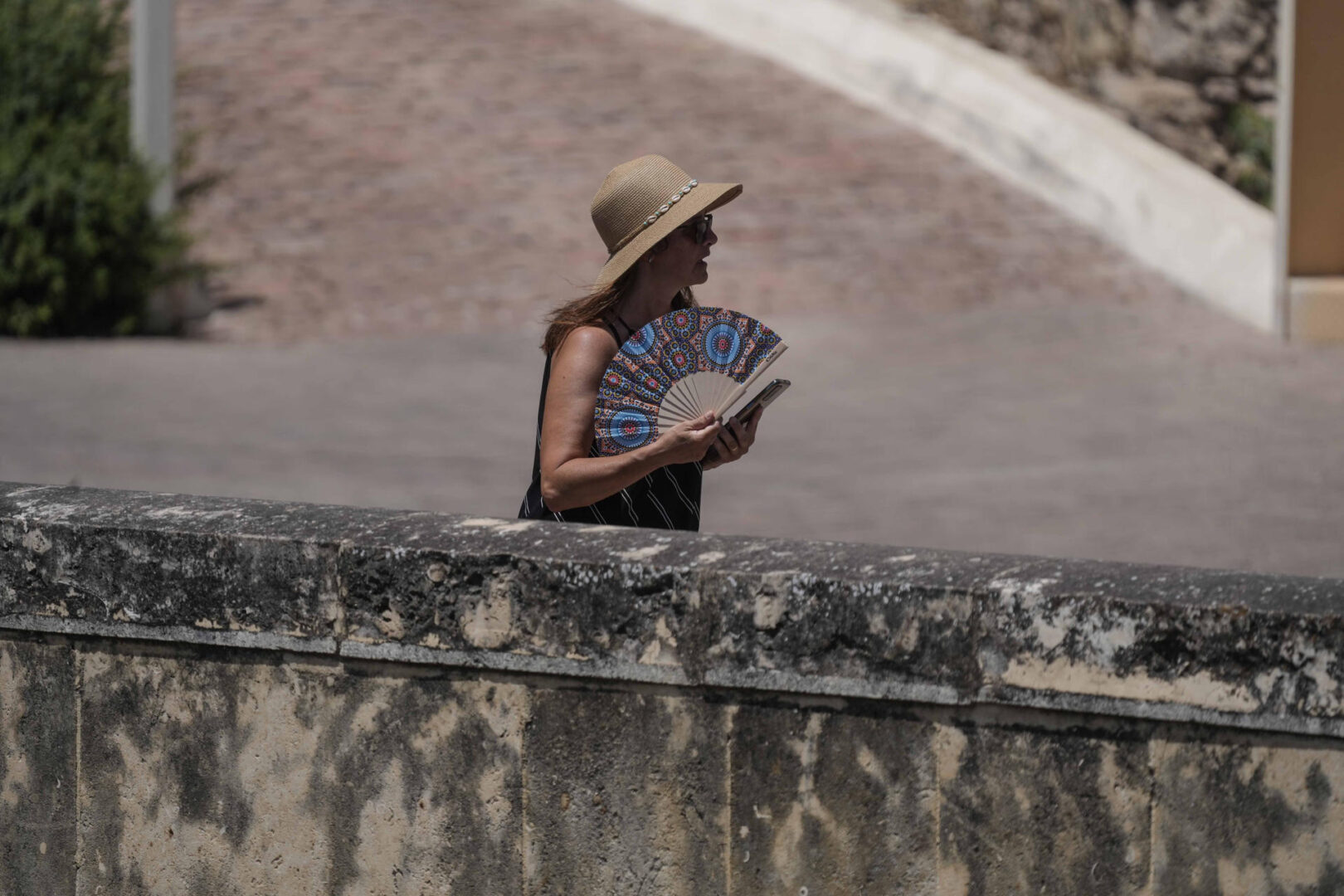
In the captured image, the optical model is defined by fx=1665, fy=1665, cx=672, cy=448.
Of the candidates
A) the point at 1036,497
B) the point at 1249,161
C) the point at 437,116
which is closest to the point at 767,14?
the point at 437,116

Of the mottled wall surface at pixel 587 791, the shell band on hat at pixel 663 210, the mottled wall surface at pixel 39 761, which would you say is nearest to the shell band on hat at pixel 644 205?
the shell band on hat at pixel 663 210

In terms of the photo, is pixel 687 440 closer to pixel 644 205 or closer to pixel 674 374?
pixel 674 374

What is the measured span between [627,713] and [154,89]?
11.5m

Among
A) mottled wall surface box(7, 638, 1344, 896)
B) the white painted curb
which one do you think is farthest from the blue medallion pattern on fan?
the white painted curb

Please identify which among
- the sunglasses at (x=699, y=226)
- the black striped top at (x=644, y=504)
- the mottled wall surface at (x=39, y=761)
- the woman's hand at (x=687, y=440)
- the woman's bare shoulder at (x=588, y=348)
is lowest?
the mottled wall surface at (x=39, y=761)

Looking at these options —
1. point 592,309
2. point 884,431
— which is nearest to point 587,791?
point 592,309

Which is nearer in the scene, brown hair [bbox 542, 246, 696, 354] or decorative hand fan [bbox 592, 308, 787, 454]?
decorative hand fan [bbox 592, 308, 787, 454]

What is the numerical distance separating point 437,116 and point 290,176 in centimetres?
207

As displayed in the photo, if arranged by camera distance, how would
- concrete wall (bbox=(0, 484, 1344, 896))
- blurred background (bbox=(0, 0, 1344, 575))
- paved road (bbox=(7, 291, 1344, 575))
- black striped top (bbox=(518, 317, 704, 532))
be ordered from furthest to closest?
blurred background (bbox=(0, 0, 1344, 575)) → paved road (bbox=(7, 291, 1344, 575)) → black striped top (bbox=(518, 317, 704, 532)) → concrete wall (bbox=(0, 484, 1344, 896))

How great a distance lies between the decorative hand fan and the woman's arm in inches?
1.5

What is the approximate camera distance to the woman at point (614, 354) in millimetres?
3068

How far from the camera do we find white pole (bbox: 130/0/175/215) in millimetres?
12781

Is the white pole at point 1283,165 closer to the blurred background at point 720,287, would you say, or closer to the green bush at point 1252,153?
the blurred background at point 720,287

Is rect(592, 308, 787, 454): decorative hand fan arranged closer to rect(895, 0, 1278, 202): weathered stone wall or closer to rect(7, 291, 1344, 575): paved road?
rect(7, 291, 1344, 575): paved road
